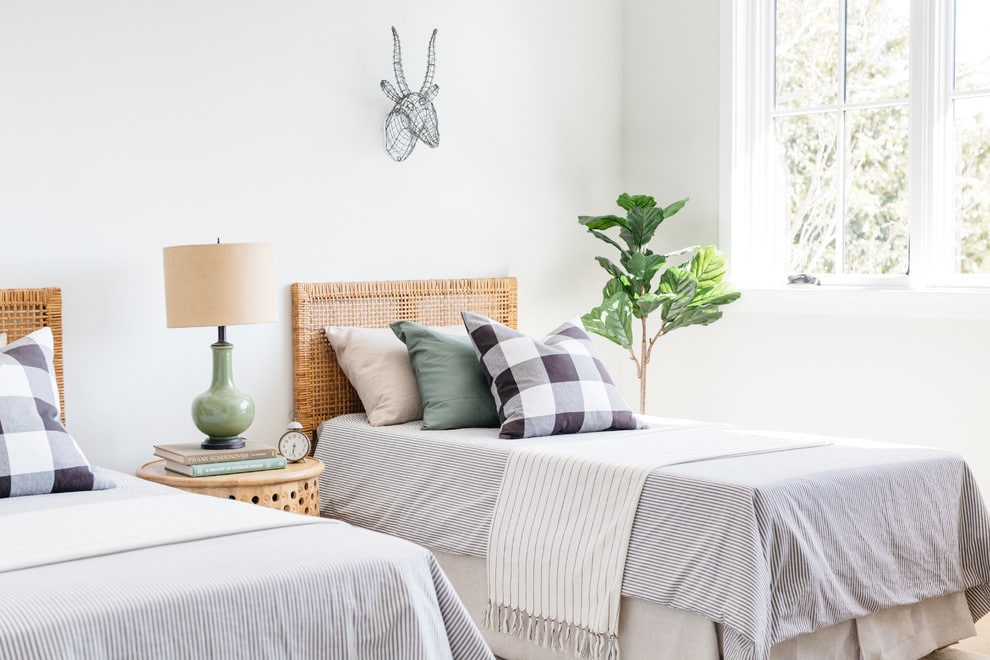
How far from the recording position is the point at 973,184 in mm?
4055

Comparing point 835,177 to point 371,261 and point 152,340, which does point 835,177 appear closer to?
point 371,261

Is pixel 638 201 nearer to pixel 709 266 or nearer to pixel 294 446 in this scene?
pixel 709 266

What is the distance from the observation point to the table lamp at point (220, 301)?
3.28 metres

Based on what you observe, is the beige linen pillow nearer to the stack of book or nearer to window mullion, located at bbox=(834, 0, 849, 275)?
Result: the stack of book

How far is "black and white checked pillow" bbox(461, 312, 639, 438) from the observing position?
3.51 metres

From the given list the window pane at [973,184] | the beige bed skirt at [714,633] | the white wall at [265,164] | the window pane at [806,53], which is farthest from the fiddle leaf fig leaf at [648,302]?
the beige bed skirt at [714,633]

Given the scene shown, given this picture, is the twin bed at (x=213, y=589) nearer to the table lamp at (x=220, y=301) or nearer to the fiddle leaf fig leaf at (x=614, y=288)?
the table lamp at (x=220, y=301)

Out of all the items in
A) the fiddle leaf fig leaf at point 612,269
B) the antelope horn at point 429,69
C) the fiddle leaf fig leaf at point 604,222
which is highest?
the antelope horn at point 429,69

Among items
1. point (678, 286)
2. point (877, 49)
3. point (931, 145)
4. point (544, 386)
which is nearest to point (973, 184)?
point (931, 145)

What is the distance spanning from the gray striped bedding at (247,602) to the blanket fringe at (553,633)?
83 centimetres

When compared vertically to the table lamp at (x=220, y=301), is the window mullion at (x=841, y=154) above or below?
above

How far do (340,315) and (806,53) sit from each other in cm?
216

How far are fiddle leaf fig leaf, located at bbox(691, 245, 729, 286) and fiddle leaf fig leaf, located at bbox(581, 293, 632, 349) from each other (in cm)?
31

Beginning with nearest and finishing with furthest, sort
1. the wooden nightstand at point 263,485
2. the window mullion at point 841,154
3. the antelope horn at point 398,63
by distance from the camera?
1. the wooden nightstand at point 263,485
2. the antelope horn at point 398,63
3. the window mullion at point 841,154
